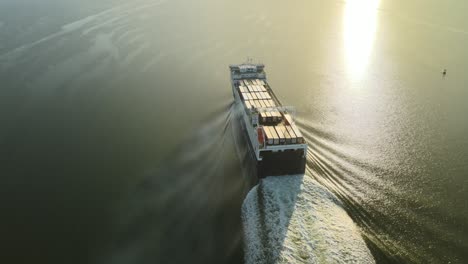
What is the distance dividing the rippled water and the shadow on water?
0.49 feet

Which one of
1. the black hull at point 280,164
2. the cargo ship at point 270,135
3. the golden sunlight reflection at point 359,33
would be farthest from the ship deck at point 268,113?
the golden sunlight reflection at point 359,33

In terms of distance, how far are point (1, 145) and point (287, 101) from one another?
43058 millimetres

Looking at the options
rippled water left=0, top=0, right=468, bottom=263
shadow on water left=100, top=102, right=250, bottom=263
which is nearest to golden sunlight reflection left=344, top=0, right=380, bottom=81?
rippled water left=0, top=0, right=468, bottom=263

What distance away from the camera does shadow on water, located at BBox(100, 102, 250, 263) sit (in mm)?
29016

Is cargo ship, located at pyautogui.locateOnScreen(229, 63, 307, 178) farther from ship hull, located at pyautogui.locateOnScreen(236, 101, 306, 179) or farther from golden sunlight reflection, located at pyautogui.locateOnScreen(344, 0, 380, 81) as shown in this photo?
golden sunlight reflection, located at pyautogui.locateOnScreen(344, 0, 380, 81)

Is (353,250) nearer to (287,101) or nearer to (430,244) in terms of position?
(430,244)

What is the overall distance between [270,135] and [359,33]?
196 feet

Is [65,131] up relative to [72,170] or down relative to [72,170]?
up

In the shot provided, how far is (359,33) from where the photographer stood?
269 ft

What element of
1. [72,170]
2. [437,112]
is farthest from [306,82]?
[72,170]

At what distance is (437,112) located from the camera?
4956 centimetres

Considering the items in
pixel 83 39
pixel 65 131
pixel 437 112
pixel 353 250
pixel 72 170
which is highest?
pixel 83 39

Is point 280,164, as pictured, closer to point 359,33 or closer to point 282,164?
point 282,164

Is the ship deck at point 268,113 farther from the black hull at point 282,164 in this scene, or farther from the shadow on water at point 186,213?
the shadow on water at point 186,213
